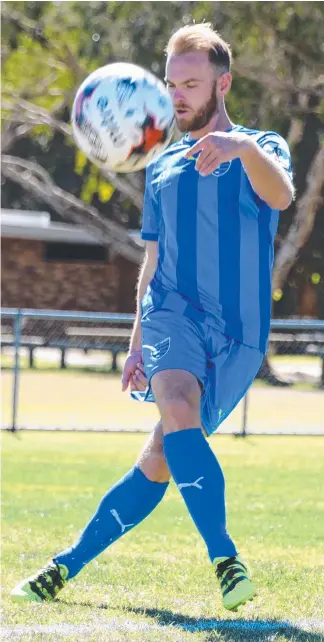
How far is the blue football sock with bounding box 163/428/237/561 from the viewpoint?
4742 millimetres

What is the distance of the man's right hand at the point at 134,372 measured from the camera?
5.39 m

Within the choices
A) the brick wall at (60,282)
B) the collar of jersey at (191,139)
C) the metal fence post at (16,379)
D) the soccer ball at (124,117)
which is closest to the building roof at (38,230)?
the brick wall at (60,282)

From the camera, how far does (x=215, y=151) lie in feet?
14.4

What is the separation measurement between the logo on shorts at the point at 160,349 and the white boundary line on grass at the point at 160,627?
100cm

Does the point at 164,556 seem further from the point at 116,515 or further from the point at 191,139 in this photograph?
the point at 191,139

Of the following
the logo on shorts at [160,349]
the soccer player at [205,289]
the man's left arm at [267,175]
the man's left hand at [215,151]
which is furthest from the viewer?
the logo on shorts at [160,349]

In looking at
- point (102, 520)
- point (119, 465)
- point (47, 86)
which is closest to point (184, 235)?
point (102, 520)

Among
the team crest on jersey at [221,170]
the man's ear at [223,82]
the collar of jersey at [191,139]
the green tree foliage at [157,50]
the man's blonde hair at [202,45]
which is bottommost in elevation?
the team crest on jersey at [221,170]

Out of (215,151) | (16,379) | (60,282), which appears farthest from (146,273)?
(60,282)

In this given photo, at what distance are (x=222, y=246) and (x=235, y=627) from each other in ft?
4.63

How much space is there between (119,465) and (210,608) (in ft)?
20.3

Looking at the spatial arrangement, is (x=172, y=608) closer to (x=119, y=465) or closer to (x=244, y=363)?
(x=244, y=363)

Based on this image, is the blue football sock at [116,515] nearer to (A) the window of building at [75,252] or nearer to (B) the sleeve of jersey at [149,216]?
(B) the sleeve of jersey at [149,216]

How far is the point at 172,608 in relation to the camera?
5.12 meters
